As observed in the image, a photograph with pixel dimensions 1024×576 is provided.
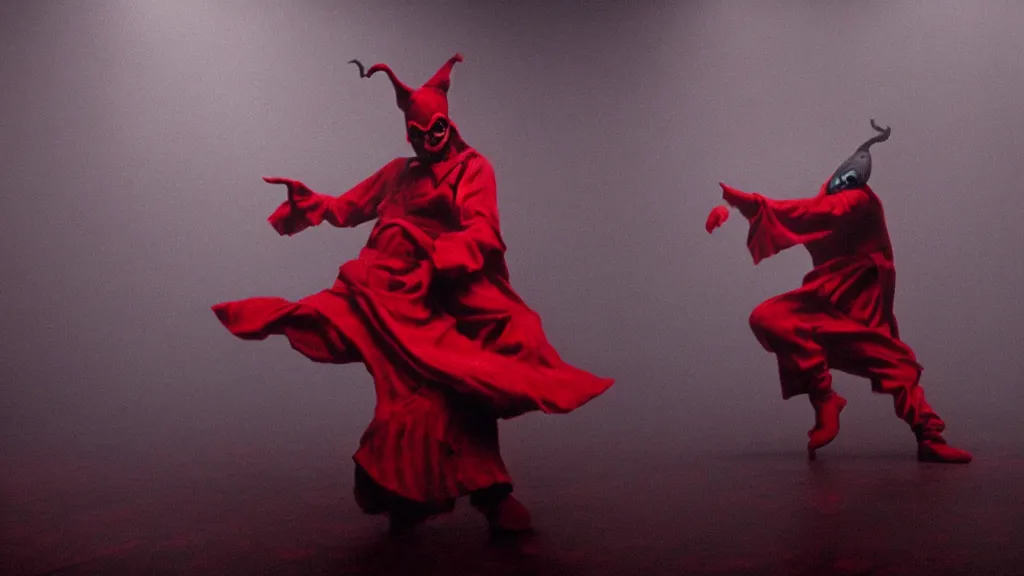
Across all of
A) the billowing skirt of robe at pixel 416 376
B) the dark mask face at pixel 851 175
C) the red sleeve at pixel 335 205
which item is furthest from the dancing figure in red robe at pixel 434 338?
the dark mask face at pixel 851 175

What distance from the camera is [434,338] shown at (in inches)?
97.3

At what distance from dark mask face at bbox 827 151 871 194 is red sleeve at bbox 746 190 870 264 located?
0.03 m

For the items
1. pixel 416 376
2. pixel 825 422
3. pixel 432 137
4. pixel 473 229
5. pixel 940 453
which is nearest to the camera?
pixel 416 376

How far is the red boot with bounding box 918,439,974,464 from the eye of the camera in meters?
3.32

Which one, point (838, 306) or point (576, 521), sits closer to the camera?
point (576, 521)

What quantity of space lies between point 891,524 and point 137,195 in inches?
152

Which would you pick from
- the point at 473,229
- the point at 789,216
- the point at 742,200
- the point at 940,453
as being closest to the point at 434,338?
the point at 473,229

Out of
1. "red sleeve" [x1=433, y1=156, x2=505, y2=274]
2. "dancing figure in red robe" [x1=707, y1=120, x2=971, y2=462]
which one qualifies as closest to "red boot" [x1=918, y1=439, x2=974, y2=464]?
"dancing figure in red robe" [x1=707, y1=120, x2=971, y2=462]

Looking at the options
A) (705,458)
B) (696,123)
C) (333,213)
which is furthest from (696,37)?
(333,213)

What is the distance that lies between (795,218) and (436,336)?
4.98 feet

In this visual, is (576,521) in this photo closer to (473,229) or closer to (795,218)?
(473,229)

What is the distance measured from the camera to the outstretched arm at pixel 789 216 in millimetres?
3375

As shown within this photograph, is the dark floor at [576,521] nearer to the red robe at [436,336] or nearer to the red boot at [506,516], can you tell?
the red boot at [506,516]

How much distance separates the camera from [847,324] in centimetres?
349
